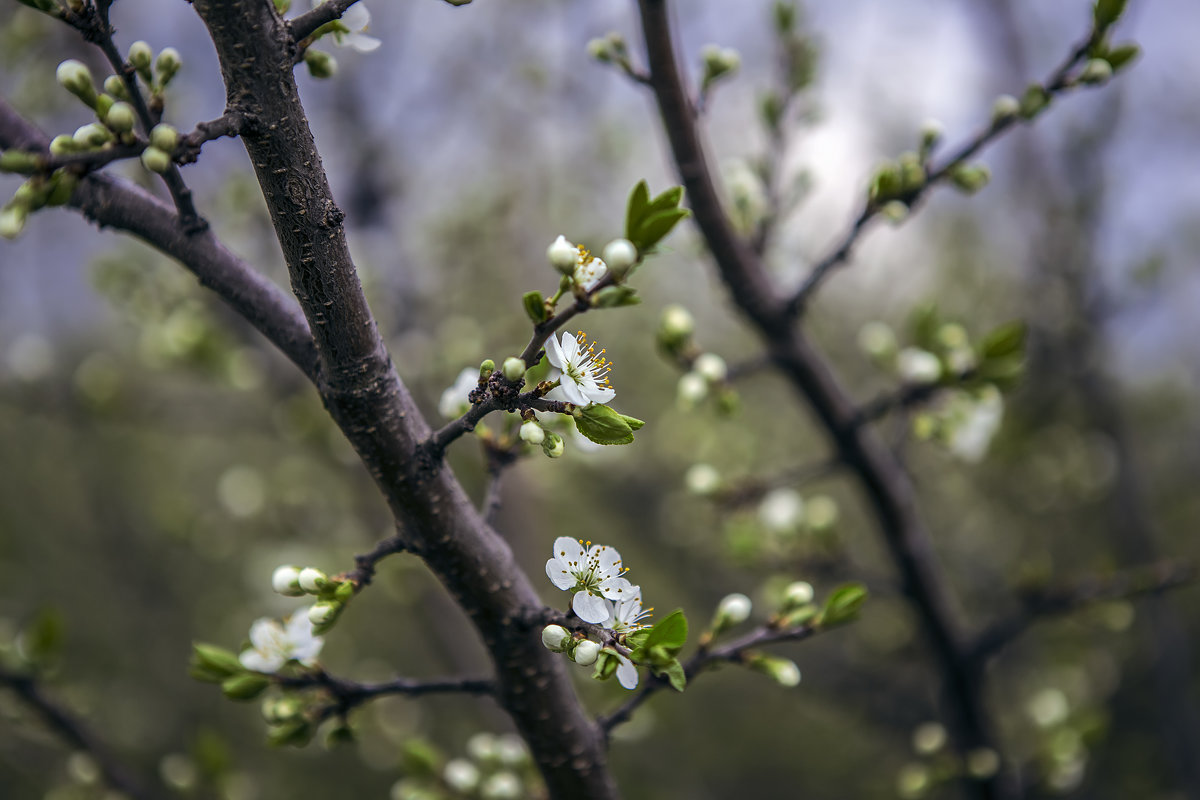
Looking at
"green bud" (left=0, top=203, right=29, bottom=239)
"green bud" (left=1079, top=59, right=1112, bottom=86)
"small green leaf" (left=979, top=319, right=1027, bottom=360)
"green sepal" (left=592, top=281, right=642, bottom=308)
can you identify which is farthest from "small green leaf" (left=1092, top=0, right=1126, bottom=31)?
"green bud" (left=0, top=203, right=29, bottom=239)

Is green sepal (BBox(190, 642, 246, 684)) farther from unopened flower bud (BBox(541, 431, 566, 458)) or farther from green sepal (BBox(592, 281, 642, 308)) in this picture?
green sepal (BBox(592, 281, 642, 308))

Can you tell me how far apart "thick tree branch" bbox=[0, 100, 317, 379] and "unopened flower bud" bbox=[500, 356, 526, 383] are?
478mm

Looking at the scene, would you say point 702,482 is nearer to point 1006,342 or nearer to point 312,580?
point 1006,342

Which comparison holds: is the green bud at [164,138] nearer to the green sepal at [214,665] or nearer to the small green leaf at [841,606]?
the green sepal at [214,665]

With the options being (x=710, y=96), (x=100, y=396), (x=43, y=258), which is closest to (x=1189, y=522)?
(x=710, y=96)

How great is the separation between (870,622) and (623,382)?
11.5ft

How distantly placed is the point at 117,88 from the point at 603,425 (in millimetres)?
1019

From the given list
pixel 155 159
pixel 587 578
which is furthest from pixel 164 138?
pixel 587 578

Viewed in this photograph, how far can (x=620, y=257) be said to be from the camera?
45.1 inches

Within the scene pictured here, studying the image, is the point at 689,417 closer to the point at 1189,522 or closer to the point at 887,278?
the point at 887,278

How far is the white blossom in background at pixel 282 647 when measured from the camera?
5.71 ft

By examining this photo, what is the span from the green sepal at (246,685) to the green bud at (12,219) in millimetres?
1014

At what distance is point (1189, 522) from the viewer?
6590 millimetres

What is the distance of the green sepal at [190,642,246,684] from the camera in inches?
69.8
